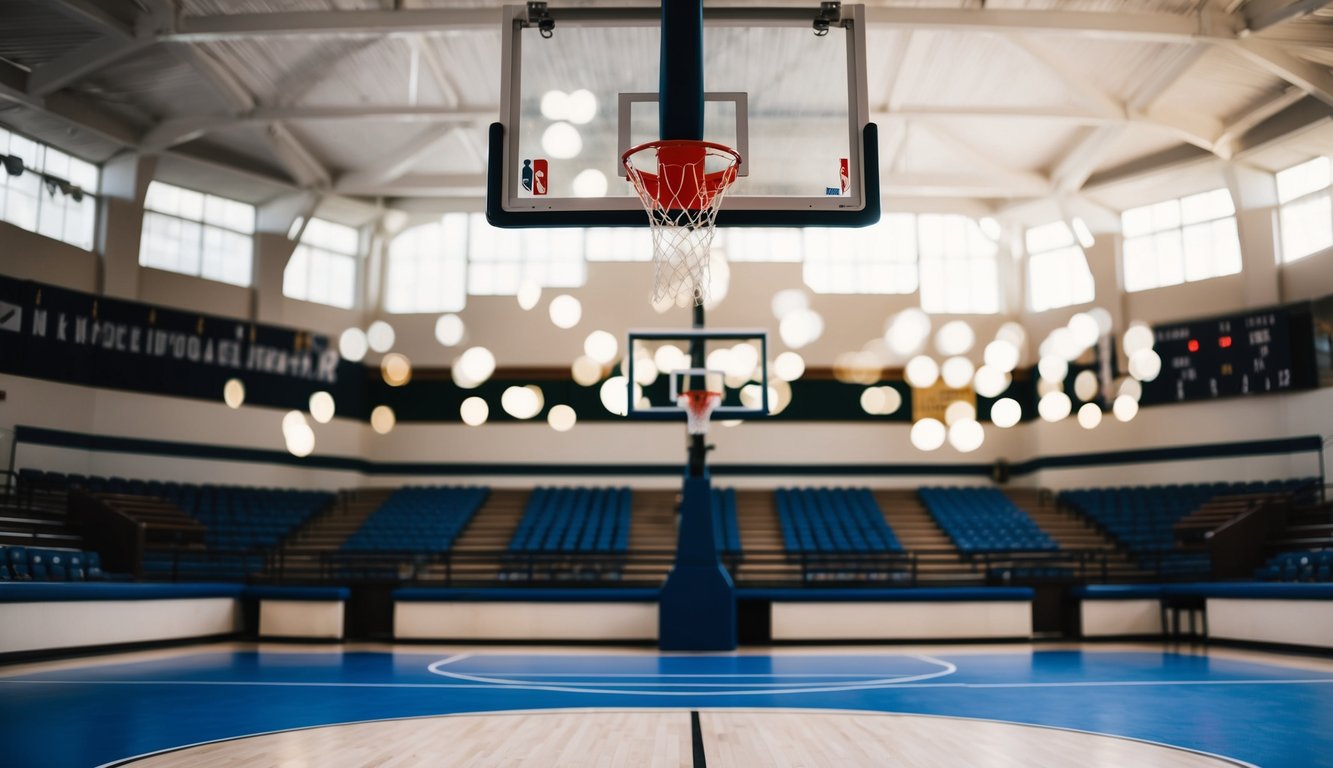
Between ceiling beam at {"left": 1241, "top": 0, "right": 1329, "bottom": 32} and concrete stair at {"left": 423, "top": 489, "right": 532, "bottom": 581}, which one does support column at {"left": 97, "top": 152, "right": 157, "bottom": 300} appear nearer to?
concrete stair at {"left": 423, "top": 489, "right": 532, "bottom": 581}

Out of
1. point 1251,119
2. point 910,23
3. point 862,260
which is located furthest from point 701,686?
point 862,260

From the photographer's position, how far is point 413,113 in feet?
55.2

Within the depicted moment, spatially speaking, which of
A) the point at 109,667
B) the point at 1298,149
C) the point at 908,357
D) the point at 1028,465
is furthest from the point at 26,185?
the point at 1298,149

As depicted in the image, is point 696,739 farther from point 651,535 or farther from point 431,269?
point 431,269

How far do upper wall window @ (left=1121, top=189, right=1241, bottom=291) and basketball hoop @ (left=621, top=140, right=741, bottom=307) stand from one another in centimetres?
1496

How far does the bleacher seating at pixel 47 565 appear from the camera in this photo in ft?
38.1

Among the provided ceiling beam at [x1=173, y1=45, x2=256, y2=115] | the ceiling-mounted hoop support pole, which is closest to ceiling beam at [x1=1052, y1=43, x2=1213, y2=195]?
the ceiling-mounted hoop support pole

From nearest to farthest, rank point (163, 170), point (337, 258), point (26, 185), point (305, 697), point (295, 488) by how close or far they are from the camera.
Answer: point (305, 697), point (26, 185), point (163, 170), point (295, 488), point (337, 258)

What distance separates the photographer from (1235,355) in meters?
18.1

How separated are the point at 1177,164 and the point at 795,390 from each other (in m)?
8.72

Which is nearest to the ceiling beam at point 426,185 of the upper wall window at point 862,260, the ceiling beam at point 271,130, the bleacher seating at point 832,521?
the ceiling beam at point 271,130

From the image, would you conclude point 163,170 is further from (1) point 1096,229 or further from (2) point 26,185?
(1) point 1096,229

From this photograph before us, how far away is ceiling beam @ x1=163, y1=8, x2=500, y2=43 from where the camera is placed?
46.0 ft

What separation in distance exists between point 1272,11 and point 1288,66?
120cm
